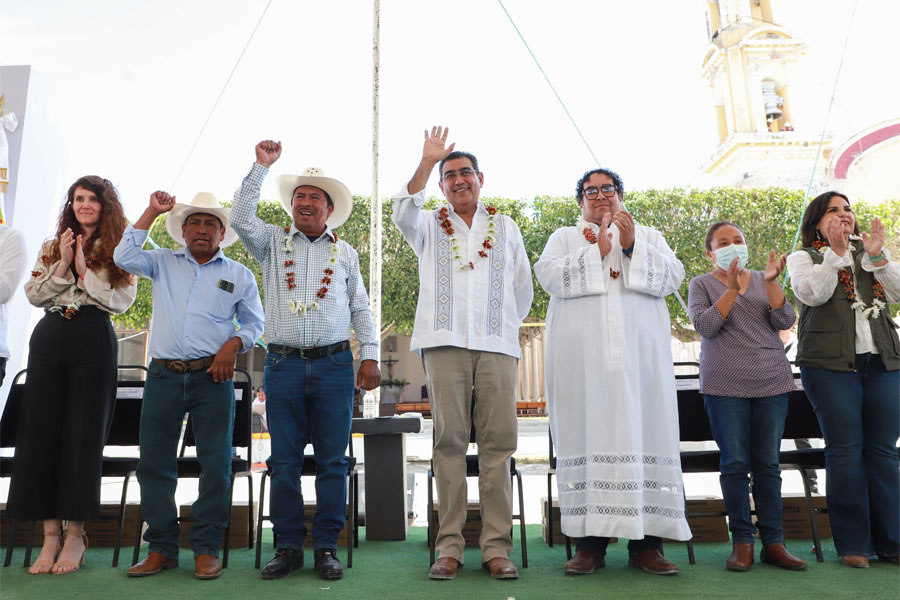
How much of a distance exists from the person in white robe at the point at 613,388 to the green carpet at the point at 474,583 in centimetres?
19

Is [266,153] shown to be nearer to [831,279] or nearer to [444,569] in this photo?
[444,569]

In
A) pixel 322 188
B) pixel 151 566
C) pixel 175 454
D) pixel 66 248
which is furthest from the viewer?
pixel 322 188

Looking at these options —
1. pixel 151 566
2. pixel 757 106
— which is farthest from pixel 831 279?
pixel 757 106

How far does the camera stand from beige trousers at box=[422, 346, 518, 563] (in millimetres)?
3100

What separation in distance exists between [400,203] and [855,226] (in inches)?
90.4

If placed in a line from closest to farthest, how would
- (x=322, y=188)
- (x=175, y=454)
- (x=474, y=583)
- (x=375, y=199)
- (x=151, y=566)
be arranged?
(x=474, y=583)
(x=151, y=566)
(x=175, y=454)
(x=322, y=188)
(x=375, y=199)

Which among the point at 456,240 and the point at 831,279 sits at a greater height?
the point at 456,240

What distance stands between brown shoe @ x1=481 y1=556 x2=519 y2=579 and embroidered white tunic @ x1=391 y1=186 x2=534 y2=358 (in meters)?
0.91

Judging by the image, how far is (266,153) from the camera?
3.27 m

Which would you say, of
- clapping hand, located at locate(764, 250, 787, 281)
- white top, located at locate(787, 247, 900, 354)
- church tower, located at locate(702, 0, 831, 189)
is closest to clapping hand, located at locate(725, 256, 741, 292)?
clapping hand, located at locate(764, 250, 787, 281)

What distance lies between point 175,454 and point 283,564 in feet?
2.32

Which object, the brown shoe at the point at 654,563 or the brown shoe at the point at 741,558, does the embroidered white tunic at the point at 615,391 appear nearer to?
the brown shoe at the point at 654,563

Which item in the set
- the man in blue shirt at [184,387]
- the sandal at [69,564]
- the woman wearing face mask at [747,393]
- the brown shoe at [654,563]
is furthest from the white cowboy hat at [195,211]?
the brown shoe at [654,563]

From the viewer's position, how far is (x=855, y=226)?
11.7 feet
